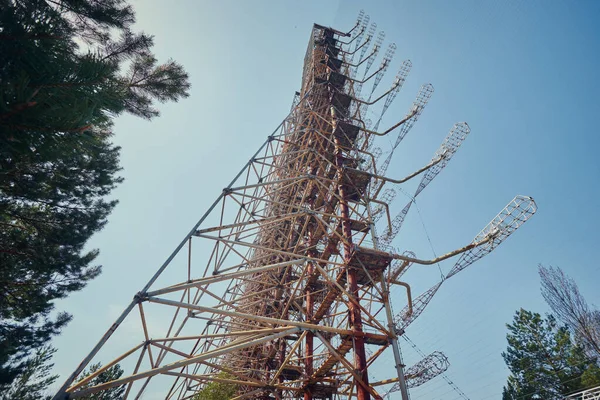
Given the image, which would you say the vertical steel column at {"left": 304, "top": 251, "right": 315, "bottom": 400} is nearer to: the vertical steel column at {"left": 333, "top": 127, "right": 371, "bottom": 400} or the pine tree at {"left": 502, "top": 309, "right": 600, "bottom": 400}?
the vertical steel column at {"left": 333, "top": 127, "right": 371, "bottom": 400}

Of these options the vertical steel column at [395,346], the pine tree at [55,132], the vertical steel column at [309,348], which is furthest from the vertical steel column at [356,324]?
the pine tree at [55,132]

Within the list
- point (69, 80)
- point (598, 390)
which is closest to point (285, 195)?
point (69, 80)

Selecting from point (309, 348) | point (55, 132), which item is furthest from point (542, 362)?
point (55, 132)

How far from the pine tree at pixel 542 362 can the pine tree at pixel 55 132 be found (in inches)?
1204

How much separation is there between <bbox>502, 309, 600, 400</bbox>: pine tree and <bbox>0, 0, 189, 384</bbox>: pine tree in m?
30.6

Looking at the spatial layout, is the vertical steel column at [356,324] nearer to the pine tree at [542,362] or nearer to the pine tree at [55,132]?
the pine tree at [55,132]

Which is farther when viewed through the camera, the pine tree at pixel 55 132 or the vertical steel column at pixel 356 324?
the vertical steel column at pixel 356 324

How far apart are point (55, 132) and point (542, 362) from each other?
122 ft

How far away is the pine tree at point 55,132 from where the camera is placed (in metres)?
3.02

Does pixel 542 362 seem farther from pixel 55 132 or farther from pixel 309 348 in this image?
pixel 55 132

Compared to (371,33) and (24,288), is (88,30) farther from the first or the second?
(371,33)

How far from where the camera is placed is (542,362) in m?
26.2

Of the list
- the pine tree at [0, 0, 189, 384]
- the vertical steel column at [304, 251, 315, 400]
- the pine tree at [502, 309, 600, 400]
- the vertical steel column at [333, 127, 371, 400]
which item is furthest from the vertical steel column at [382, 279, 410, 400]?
the pine tree at [502, 309, 600, 400]

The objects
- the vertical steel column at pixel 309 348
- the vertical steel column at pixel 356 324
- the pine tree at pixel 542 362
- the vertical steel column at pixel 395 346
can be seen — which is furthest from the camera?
the pine tree at pixel 542 362
